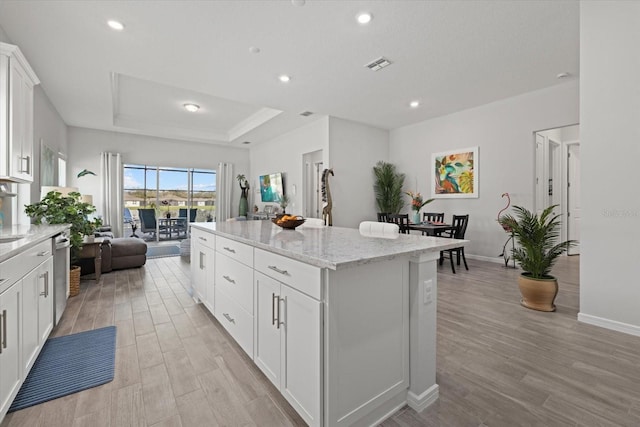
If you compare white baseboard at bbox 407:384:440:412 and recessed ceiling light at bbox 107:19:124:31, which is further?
recessed ceiling light at bbox 107:19:124:31

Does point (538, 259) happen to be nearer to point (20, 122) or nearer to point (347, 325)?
point (347, 325)

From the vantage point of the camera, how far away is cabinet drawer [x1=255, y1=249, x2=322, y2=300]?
1301 mm

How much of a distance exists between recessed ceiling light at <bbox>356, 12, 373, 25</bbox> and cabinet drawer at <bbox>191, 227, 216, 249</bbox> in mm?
2511

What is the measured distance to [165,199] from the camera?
27.2ft

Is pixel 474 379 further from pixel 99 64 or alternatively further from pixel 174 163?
pixel 174 163

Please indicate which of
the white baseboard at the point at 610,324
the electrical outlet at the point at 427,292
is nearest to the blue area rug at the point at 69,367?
the electrical outlet at the point at 427,292

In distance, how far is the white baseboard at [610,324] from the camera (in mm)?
2400

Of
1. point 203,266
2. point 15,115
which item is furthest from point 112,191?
point 203,266

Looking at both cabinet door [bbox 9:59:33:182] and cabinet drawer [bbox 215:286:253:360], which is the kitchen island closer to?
cabinet drawer [bbox 215:286:253:360]

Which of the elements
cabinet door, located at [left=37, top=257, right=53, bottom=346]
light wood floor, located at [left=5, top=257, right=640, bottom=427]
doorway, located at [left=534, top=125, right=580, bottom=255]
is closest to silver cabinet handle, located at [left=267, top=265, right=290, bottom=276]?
light wood floor, located at [left=5, top=257, right=640, bottom=427]

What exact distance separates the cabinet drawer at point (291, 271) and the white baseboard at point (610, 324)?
2870 mm

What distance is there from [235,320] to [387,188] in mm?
5165

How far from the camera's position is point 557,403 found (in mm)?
1588

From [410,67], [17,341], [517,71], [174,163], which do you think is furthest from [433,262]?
[174,163]
